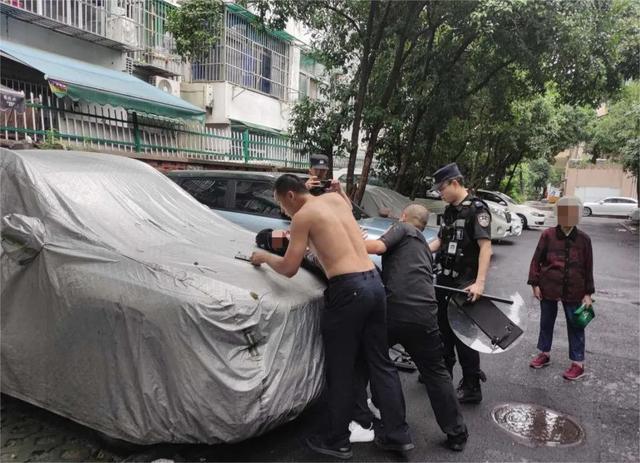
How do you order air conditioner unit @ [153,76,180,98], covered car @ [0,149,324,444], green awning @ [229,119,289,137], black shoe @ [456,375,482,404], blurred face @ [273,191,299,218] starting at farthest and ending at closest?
green awning @ [229,119,289,137]
air conditioner unit @ [153,76,180,98]
black shoe @ [456,375,482,404]
blurred face @ [273,191,299,218]
covered car @ [0,149,324,444]

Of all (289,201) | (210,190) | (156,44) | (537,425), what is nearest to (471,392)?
(537,425)

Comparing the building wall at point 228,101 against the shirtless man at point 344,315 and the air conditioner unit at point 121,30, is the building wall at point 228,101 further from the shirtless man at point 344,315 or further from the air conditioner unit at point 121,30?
the shirtless man at point 344,315

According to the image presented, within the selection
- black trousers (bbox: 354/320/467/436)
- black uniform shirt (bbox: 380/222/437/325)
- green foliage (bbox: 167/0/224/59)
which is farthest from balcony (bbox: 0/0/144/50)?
black trousers (bbox: 354/320/467/436)

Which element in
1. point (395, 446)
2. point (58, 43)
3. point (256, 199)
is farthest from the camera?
point (58, 43)

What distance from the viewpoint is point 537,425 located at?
3.57 metres

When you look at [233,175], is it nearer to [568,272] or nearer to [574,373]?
[568,272]

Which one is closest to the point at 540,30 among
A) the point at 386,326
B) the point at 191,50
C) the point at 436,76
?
the point at 436,76

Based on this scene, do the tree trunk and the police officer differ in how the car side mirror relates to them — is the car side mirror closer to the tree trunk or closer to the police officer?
the police officer

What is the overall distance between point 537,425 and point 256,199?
4.20 metres

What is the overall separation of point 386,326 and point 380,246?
1.71 feet

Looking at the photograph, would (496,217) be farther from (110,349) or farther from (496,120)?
(110,349)

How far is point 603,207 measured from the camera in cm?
3134

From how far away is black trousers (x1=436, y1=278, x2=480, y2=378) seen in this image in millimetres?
3762

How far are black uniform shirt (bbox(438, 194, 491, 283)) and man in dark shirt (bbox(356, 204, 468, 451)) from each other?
0.69m
